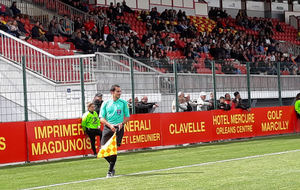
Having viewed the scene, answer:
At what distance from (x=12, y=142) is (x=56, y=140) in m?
1.54

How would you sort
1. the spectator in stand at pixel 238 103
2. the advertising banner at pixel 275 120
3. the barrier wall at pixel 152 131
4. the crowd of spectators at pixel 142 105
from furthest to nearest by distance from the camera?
1. the advertising banner at pixel 275 120
2. the spectator in stand at pixel 238 103
3. the crowd of spectators at pixel 142 105
4. the barrier wall at pixel 152 131

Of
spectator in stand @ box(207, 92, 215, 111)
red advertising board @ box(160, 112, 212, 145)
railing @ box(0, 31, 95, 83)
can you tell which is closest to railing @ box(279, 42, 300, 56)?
spectator in stand @ box(207, 92, 215, 111)

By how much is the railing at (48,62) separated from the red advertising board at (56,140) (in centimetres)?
202

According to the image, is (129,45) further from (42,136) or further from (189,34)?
(42,136)

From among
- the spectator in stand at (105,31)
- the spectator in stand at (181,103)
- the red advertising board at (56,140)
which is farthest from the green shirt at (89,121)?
the spectator in stand at (105,31)

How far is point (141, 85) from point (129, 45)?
27.0 ft

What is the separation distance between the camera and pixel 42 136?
1889 cm

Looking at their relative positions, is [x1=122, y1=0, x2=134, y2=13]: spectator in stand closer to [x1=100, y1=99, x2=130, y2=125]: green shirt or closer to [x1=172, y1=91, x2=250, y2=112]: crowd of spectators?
[x1=172, y1=91, x2=250, y2=112]: crowd of spectators

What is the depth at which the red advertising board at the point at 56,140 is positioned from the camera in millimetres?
18641

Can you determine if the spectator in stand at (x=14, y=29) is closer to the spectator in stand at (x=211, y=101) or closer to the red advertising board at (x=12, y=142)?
the red advertising board at (x=12, y=142)

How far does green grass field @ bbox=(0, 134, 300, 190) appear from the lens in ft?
36.3

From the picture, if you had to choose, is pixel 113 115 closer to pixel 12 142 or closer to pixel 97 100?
pixel 12 142

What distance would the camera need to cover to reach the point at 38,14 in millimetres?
29641

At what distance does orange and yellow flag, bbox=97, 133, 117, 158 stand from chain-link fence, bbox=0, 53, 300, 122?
607cm
